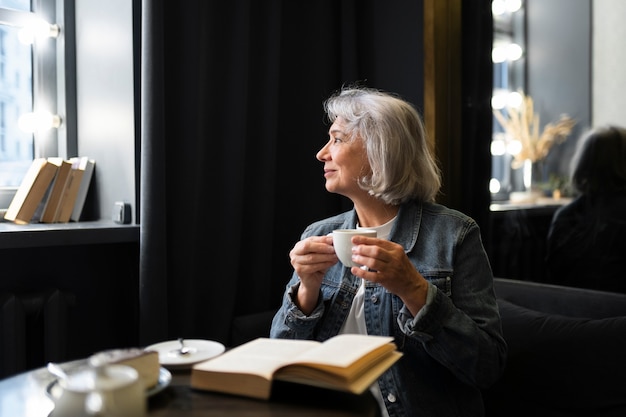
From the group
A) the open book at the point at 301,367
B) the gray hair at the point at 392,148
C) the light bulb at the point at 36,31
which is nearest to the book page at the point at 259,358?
the open book at the point at 301,367

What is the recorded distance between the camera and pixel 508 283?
6.64ft

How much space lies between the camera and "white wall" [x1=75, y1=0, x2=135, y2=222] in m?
1.97

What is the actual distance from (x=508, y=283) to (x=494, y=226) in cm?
30

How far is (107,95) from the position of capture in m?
2.07

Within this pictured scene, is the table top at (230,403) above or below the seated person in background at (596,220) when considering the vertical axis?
below

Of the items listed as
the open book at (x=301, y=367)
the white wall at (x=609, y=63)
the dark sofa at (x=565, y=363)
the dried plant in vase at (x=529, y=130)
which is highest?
the white wall at (x=609, y=63)

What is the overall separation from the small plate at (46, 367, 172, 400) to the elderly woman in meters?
0.43

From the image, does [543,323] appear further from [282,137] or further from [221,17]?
[221,17]

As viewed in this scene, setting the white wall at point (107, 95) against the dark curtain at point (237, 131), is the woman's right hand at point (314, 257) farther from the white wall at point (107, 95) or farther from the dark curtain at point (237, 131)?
the white wall at point (107, 95)

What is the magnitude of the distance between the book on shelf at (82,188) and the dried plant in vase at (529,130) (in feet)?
4.99

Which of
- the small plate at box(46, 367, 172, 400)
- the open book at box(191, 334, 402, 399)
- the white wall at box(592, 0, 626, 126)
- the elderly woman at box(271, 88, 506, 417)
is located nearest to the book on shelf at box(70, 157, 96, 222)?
the elderly woman at box(271, 88, 506, 417)

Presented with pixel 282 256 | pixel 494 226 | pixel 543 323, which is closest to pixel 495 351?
pixel 543 323

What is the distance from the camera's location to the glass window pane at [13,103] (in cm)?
219

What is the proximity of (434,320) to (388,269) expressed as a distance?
6.1 inches
